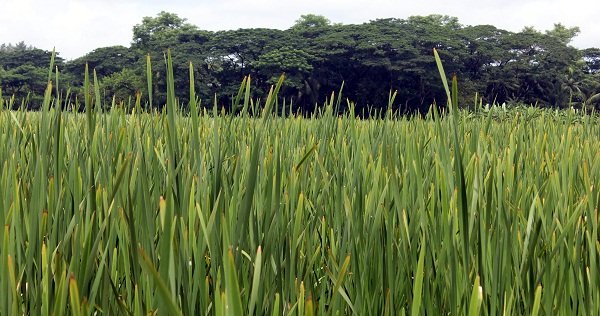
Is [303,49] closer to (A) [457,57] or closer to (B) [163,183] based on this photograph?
(A) [457,57]

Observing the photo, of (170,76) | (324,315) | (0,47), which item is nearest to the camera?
(170,76)

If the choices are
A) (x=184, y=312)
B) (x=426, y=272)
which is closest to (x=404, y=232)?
(x=426, y=272)

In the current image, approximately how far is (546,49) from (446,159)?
3890 centimetres

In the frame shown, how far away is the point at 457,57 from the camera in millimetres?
34844

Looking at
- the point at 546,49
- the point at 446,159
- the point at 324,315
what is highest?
the point at 546,49

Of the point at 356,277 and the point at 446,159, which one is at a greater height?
the point at 446,159

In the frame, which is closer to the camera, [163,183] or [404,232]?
[404,232]

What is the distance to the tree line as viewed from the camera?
3453 centimetres

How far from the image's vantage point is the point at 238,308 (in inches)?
17.4

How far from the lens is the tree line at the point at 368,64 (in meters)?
34.5

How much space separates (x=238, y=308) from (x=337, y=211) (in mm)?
489

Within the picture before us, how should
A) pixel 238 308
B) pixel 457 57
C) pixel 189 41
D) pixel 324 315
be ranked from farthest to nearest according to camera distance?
pixel 189 41 → pixel 457 57 → pixel 324 315 → pixel 238 308

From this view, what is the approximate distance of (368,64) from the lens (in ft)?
113

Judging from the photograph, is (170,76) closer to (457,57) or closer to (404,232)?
(404,232)
